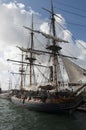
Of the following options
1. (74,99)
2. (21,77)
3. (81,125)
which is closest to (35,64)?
(21,77)

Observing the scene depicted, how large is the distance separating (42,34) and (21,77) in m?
38.6

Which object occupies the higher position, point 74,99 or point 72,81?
point 72,81

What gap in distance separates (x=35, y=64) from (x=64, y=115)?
1377 inches

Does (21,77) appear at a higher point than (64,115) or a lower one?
higher

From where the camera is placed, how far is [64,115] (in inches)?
1347

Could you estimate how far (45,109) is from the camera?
3628cm

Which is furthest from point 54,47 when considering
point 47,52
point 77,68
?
point 77,68

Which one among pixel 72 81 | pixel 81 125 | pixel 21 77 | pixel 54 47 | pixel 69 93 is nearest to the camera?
pixel 81 125

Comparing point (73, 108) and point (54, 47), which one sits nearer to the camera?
point (73, 108)

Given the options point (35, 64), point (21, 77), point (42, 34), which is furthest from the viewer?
point (21, 77)

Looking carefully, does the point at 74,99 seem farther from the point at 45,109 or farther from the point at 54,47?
the point at 54,47

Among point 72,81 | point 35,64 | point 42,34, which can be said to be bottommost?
point 72,81

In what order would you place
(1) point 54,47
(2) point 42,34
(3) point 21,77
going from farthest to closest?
(3) point 21,77, (2) point 42,34, (1) point 54,47

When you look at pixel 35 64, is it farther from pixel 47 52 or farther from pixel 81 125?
pixel 81 125
